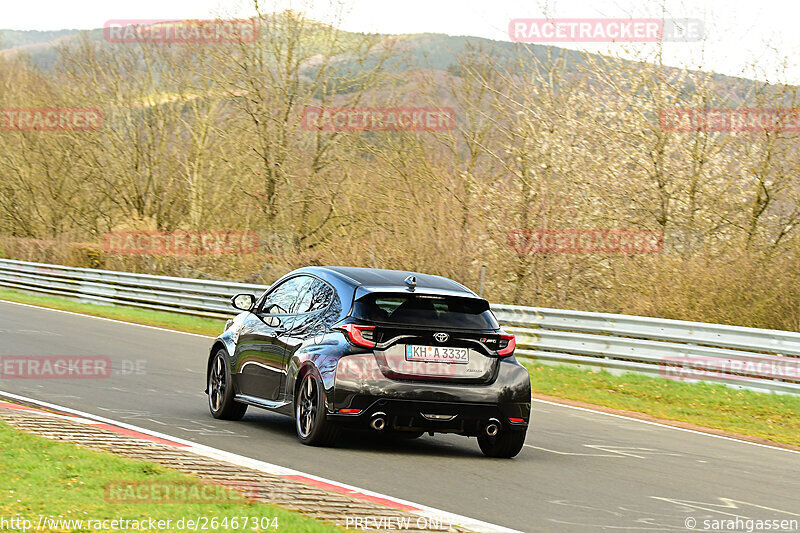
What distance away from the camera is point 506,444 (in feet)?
31.1

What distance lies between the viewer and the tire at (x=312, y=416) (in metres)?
9.08

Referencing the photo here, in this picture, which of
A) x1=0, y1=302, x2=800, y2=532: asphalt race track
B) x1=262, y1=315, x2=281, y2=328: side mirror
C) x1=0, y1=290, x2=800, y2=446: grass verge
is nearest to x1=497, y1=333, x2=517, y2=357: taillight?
x1=0, y1=302, x2=800, y2=532: asphalt race track

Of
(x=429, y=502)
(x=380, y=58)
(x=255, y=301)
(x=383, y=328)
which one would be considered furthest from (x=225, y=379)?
(x=380, y=58)

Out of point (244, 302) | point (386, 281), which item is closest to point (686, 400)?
point (386, 281)

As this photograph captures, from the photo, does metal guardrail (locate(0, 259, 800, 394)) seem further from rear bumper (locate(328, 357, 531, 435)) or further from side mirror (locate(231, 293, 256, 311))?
side mirror (locate(231, 293, 256, 311))

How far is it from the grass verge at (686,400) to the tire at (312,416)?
19.7 feet

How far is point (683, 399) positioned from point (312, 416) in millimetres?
7955

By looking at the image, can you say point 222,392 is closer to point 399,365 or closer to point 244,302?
point 244,302

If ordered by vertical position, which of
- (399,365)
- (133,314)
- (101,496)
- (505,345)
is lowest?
(133,314)

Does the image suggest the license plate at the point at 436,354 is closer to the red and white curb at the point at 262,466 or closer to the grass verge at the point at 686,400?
the red and white curb at the point at 262,466

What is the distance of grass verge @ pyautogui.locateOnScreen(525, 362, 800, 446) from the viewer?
Answer: 13750 millimetres

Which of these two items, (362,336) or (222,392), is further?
(222,392)

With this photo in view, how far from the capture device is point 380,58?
117 ft

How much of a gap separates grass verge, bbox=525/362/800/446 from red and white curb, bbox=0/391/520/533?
687 centimetres
